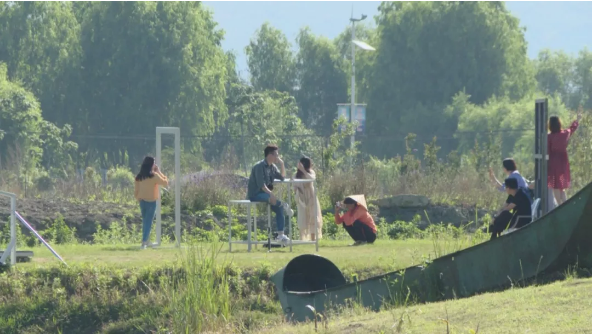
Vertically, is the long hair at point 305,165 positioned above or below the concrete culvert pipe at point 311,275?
above

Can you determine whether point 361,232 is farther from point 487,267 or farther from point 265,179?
point 487,267

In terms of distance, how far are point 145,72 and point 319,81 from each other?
25040 millimetres

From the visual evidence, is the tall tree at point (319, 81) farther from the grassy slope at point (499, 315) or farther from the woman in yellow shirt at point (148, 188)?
the grassy slope at point (499, 315)

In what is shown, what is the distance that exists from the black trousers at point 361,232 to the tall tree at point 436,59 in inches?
2191

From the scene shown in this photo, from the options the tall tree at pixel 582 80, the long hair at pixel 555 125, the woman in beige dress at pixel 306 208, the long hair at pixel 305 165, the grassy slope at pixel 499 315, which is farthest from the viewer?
the tall tree at pixel 582 80

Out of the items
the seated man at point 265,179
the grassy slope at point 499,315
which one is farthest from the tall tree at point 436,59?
the grassy slope at point 499,315

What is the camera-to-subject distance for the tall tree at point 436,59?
246 ft

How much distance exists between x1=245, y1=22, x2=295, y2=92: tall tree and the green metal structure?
3024 inches

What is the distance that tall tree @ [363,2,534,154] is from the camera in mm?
75062

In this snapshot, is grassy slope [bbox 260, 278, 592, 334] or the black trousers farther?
the black trousers

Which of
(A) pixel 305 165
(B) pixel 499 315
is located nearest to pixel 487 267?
(B) pixel 499 315

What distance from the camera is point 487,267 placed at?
40.4 ft

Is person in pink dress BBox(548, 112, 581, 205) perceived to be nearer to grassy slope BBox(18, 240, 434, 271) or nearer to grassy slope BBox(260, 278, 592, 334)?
grassy slope BBox(18, 240, 434, 271)

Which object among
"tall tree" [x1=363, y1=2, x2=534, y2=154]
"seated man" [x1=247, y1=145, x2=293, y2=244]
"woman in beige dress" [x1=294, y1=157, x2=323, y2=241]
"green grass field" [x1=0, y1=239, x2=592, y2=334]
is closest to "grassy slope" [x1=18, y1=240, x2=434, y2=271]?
"green grass field" [x1=0, y1=239, x2=592, y2=334]
